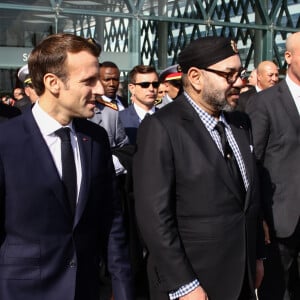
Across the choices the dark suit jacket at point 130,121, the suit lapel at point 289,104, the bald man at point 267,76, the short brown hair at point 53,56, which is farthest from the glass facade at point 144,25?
the short brown hair at point 53,56

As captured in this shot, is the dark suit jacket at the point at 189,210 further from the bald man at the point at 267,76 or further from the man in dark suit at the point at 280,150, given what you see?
the bald man at the point at 267,76

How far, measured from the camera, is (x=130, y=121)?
518 centimetres

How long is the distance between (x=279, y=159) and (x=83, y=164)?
5.22 feet

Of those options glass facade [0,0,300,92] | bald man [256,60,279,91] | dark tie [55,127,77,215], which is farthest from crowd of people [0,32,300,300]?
glass facade [0,0,300,92]

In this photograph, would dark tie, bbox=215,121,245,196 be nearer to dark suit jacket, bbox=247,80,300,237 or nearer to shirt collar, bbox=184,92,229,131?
shirt collar, bbox=184,92,229,131

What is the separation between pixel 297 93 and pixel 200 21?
341 inches

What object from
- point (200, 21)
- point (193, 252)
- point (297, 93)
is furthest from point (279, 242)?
point (200, 21)

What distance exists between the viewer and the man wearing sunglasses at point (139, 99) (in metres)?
5.17

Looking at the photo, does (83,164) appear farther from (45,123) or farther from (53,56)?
(53,56)

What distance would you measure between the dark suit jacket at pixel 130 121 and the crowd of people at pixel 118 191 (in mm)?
2001

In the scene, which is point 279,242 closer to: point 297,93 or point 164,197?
point 297,93

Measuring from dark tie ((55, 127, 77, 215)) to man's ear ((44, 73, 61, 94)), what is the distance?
0.16 metres

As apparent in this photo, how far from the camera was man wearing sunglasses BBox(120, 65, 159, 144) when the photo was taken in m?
5.17

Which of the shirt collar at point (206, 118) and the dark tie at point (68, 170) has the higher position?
the shirt collar at point (206, 118)
